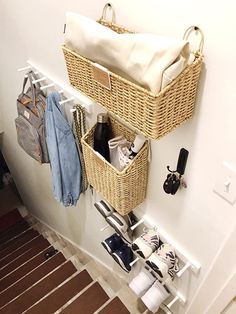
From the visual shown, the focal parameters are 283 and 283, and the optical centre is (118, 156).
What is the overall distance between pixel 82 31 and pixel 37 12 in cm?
55

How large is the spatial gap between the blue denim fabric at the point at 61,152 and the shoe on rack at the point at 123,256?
38 centimetres

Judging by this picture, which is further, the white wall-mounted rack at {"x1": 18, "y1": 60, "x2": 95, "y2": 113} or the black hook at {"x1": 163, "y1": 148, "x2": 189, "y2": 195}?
the white wall-mounted rack at {"x1": 18, "y1": 60, "x2": 95, "y2": 113}

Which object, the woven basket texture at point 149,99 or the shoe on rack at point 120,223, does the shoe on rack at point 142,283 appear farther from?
the woven basket texture at point 149,99

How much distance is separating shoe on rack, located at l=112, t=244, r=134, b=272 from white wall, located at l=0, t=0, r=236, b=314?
0.24m

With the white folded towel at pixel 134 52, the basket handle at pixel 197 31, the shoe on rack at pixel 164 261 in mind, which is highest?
the basket handle at pixel 197 31

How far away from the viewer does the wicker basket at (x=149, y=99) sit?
2.11 feet

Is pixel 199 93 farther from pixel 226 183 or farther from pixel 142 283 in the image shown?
pixel 142 283

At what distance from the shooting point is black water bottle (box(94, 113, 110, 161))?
1093 mm

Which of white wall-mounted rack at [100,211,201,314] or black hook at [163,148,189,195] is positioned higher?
black hook at [163,148,189,195]

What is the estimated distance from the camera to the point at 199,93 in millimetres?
722

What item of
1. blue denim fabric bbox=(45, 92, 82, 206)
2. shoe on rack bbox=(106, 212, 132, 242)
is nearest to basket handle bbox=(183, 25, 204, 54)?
blue denim fabric bbox=(45, 92, 82, 206)

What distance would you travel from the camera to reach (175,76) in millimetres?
623

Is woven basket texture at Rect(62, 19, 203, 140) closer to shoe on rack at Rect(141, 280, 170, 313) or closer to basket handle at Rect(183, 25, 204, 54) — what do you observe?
basket handle at Rect(183, 25, 204, 54)

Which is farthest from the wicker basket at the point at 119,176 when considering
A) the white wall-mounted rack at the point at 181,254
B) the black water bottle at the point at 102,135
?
the white wall-mounted rack at the point at 181,254
